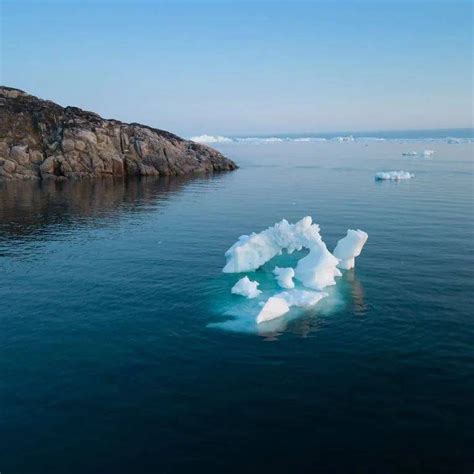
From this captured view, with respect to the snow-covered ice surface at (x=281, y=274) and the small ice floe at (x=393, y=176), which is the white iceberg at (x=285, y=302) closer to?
the snow-covered ice surface at (x=281, y=274)

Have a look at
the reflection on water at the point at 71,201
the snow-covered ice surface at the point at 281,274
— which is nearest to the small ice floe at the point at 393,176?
the reflection on water at the point at 71,201

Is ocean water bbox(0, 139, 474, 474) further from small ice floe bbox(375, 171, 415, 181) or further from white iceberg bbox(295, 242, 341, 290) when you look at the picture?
small ice floe bbox(375, 171, 415, 181)

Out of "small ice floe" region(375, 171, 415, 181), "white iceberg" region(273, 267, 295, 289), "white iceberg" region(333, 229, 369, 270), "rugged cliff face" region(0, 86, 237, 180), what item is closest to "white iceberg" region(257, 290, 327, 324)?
"white iceberg" region(273, 267, 295, 289)

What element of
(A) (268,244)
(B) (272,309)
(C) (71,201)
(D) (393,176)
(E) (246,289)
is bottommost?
(B) (272,309)

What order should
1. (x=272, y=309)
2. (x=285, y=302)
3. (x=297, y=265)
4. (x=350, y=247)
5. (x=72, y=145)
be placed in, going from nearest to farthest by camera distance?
(x=272, y=309) < (x=285, y=302) < (x=297, y=265) < (x=350, y=247) < (x=72, y=145)

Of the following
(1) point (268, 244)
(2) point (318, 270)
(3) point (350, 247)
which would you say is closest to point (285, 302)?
(2) point (318, 270)

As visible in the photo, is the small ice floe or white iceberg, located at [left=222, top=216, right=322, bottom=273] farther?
the small ice floe

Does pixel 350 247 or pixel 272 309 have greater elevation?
pixel 350 247

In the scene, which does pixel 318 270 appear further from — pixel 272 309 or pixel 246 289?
pixel 272 309
